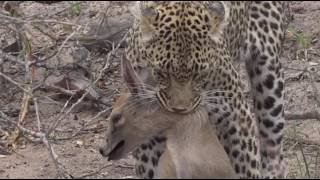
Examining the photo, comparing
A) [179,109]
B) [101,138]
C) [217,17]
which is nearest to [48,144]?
[179,109]

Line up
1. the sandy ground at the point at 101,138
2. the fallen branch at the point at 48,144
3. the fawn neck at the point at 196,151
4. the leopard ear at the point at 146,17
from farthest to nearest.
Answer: the sandy ground at the point at 101,138
the fallen branch at the point at 48,144
the leopard ear at the point at 146,17
the fawn neck at the point at 196,151

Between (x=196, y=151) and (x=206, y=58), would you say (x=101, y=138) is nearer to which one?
(x=206, y=58)

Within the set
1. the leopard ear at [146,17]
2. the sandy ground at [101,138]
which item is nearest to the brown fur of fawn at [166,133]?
the leopard ear at [146,17]

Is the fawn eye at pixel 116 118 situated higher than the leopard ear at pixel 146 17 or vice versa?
the leopard ear at pixel 146 17

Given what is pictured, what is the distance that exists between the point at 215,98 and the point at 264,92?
1.18 meters

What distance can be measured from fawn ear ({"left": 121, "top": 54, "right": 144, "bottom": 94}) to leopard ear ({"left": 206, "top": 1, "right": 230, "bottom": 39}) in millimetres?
595

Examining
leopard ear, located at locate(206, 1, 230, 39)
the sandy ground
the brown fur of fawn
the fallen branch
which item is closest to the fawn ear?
the brown fur of fawn

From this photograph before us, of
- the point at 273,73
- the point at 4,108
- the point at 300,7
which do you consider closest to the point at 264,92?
the point at 273,73

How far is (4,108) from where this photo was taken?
8883 mm

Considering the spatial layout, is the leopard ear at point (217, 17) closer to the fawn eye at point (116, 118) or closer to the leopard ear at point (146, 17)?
the leopard ear at point (146, 17)

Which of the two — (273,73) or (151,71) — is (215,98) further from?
(273,73)

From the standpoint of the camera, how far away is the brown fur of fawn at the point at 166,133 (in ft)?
19.8

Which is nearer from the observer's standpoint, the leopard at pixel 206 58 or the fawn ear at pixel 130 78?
the fawn ear at pixel 130 78

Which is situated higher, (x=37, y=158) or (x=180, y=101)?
(x=180, y=101)
